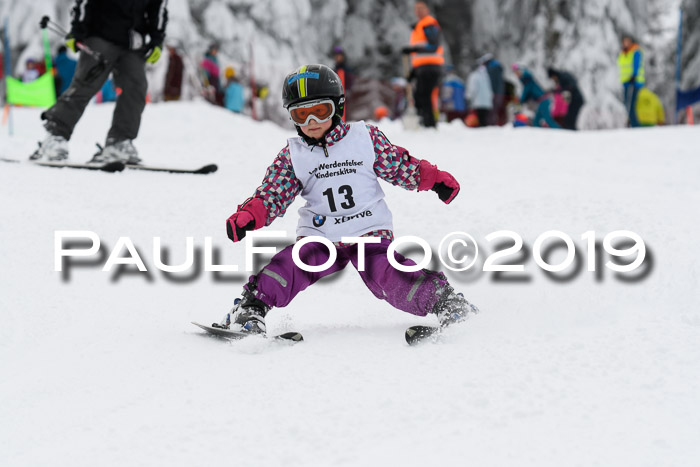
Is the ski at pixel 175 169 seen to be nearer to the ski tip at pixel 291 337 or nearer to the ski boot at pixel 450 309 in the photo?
the ski tip at pixel 291 337

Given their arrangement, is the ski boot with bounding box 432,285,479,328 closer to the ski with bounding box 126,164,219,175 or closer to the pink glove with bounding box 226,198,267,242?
the pink glove with bounding box 226,198,267,242

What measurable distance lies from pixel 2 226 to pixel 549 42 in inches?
647

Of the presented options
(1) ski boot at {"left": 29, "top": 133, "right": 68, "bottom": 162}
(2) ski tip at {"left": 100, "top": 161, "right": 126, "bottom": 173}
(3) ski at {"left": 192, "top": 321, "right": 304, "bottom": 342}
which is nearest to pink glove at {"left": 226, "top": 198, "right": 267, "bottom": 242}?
(3) ski at {"left": 192, "top": 321, "right": 304, "bottom": 342}

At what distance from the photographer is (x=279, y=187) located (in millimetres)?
2973

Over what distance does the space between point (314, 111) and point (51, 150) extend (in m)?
3.39

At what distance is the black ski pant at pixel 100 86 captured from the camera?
551 cm

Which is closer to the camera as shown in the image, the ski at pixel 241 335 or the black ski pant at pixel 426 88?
the ski at pixel 241 335

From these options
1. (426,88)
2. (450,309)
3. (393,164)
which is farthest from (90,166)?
(426,88)

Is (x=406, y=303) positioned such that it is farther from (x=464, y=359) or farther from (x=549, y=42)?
(x=549, y=42)

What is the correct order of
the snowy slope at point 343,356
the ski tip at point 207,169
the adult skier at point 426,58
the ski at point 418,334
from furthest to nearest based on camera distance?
the adult skier at point 426,58
the ski tip at point 207,169
the ski at point 418,334
the snowy slope at point 343,356

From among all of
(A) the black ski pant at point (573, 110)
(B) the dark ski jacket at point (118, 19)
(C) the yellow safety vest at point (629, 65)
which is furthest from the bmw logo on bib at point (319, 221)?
(C) the yellow safety vest at point (629, 65)

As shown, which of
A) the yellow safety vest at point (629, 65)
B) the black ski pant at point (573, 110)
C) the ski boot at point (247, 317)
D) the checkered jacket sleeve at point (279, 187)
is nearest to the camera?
the ski boot at point (247, 317)

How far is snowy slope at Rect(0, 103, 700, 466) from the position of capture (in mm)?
1740

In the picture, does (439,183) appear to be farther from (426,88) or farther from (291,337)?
(426,88)
